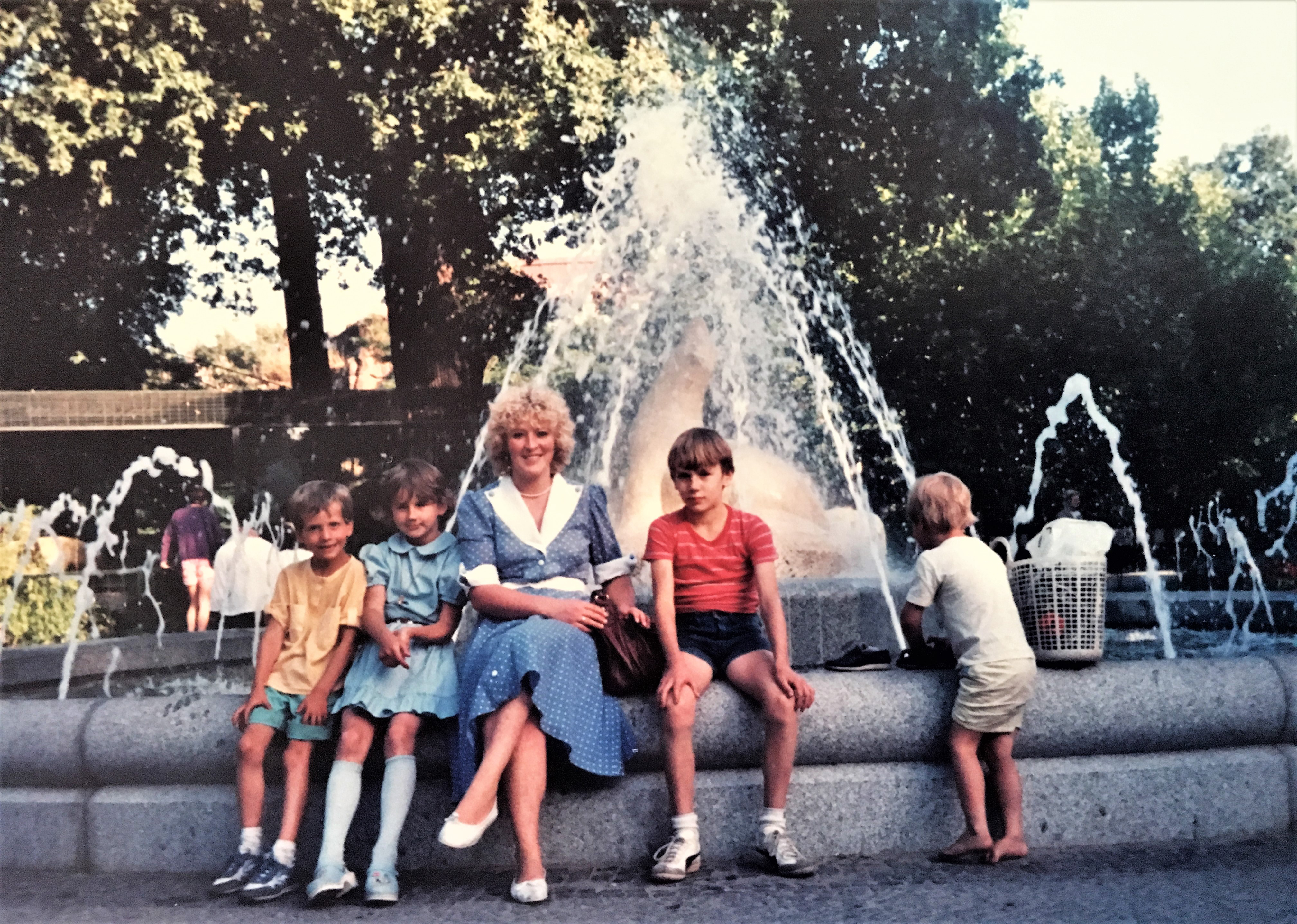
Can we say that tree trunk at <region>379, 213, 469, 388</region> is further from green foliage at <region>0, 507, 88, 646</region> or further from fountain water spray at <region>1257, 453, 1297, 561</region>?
fountain water spray at <region>1257, 453, 1297, 561</region>

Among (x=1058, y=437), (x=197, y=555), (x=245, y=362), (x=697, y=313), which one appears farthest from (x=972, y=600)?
(x=1058, y=437)

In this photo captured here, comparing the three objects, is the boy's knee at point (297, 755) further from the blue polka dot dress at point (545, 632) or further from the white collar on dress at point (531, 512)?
the white collar on dress at point (531, 512)

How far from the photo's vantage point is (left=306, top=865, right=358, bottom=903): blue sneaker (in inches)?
131

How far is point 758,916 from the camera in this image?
3.13m

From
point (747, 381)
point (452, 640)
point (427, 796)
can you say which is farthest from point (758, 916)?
point (747, 381)

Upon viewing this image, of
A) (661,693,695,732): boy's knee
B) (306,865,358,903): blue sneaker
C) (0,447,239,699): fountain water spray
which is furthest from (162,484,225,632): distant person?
(661,693,695,732): boy's knee

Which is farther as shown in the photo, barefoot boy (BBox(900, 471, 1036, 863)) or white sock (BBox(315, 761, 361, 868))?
barefoot boy (BBox(900, 471, 1036, 863))

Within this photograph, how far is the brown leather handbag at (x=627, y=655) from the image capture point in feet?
12.0

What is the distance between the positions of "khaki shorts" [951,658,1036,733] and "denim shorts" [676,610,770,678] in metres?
0.60

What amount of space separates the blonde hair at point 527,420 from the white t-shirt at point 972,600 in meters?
1.16

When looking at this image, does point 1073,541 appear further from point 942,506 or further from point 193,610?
point 193,610

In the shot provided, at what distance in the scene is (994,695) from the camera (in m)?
3.64

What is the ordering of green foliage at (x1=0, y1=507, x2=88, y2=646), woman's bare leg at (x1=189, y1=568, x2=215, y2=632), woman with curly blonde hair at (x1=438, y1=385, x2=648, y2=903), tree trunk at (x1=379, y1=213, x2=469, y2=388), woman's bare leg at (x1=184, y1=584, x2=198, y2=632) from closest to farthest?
woman with curly blonde hair at (x1=438, y1=385, x2=648, y2=903), green foliage at (x1=0, y1=507, x2=88, y2=646), woman's bare leg at (x1=184, y1=584, x2=198, y2=632), woman's bare leg at (x1=189, y1=568, x2=215, y2=632), tree trunk at (x1=379, y1=213, x2=469, y2=388)

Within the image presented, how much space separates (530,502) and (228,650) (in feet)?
15.6
